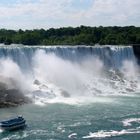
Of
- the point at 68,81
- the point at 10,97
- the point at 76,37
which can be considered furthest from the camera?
the point at 76,37

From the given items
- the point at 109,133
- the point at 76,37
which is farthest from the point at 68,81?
the point at 76,37

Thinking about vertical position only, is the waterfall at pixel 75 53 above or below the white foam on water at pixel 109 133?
above

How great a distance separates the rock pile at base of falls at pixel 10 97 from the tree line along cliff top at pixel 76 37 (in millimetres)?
40430

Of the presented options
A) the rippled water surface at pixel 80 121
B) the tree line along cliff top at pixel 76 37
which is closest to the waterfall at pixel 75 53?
the rippled water surface at pixel 80 121

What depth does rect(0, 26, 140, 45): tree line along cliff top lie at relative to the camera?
81812mm

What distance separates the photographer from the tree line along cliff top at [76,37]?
81812 mm

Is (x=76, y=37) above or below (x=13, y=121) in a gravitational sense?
above

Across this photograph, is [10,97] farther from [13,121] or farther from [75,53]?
[75,53]

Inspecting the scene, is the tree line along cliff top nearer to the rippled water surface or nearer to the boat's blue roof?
the rippled water surface

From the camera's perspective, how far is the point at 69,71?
5103cm

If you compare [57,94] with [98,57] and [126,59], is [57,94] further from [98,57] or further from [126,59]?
[126,59]

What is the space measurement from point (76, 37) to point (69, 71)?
112 feet

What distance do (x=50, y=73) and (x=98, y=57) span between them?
33.8 ft

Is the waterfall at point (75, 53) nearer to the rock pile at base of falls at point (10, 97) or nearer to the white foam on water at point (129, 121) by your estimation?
the rock pile at base of falls at point (10, 97)
